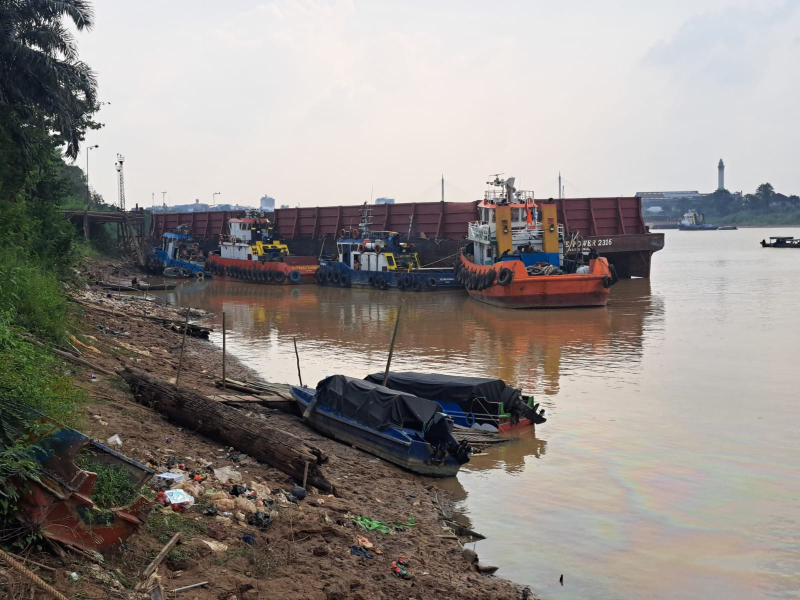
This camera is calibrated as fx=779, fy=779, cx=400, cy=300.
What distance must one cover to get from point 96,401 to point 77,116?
21.2m

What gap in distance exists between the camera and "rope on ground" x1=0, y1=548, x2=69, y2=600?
546 cm

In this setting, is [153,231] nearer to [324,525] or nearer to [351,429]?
[351,429]

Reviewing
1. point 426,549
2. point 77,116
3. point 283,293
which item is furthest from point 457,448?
point 283,293

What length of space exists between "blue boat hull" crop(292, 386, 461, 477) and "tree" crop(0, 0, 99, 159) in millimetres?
14750

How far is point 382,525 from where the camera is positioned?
9148 millimetres

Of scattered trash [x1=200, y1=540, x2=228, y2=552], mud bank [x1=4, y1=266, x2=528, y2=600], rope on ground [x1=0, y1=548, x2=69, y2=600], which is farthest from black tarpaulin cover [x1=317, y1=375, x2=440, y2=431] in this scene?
rope on ground [x1=0, y1=548, x2=69, y2=600]

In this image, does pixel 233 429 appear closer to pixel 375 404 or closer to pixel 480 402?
pixel 375 404

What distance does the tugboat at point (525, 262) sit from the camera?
3191 cm

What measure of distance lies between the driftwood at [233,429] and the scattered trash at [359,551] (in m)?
1.65

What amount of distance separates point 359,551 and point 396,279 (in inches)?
1318

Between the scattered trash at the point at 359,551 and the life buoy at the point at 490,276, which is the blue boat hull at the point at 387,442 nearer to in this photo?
the scattered trash at the point at 359,551

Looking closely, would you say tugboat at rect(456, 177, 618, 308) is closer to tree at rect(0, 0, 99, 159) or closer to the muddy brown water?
the muddy brown water

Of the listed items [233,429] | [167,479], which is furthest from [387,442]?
[167,479]

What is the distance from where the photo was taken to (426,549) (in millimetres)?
8703
